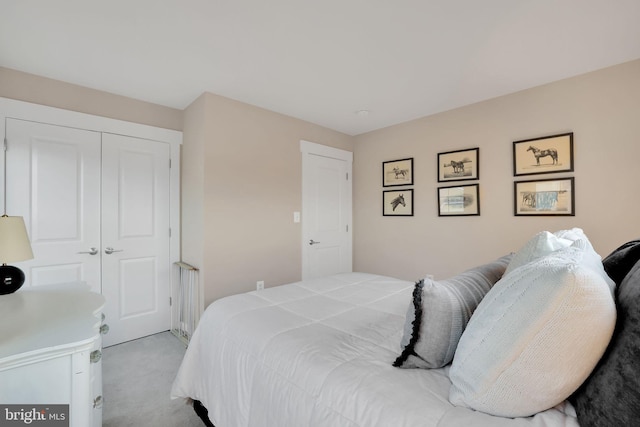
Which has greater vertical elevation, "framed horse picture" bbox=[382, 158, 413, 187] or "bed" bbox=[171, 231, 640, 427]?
"framed horse picture" bbox=[382, 158, 413, 187]

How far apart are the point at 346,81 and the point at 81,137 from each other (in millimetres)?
2470

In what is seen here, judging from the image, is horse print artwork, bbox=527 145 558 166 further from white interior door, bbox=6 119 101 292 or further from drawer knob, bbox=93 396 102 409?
white interior door, bbox=6 119 101 292

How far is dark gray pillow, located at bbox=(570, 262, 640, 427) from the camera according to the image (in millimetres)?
604

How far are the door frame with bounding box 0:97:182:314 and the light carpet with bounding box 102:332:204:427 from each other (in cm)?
68

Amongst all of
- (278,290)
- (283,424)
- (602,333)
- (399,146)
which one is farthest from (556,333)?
(399,146)

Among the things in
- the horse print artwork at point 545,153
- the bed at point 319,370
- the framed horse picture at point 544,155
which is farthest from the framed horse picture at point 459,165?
the bed at point 319,370

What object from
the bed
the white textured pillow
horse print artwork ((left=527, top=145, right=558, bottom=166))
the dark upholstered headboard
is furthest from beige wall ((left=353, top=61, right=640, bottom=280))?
the dark upholstered headboard

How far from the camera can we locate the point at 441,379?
3.28 feet

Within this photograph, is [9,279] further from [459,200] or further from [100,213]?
[459,200]

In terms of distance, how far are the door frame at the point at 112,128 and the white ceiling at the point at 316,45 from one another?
0.97 ft

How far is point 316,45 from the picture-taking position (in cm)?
204

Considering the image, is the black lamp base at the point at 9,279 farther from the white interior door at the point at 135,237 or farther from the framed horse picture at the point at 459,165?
the framed horse picture at the point at 459,165

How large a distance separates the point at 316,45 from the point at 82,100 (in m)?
2.25

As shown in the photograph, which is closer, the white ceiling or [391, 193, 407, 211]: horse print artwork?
the white ceiling
